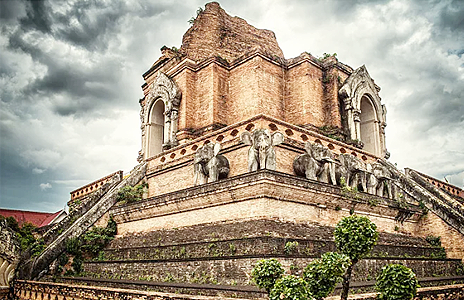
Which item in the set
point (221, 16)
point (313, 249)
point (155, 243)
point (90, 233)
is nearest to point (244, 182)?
point (313, 249)

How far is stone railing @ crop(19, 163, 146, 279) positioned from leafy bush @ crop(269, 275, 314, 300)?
9.37 metres

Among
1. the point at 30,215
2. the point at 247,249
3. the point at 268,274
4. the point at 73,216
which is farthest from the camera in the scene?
the point at 30,215

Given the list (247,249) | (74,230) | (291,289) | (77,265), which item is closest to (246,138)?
(247,249)

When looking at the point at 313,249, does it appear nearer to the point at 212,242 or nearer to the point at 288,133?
the point at 212,242

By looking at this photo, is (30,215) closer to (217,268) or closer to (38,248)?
(38,248)

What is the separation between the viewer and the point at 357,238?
5453 millimetres

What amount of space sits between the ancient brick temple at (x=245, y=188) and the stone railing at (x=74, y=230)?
4 centimetres

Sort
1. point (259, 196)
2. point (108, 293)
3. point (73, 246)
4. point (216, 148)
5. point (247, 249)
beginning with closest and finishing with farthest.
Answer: point (108, 293)
point (247, 249)
point (259, 196)
point (73, 246)
point (216, 148)

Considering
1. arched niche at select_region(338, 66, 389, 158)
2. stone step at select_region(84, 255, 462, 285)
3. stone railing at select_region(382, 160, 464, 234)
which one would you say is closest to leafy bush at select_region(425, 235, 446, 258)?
stone step at select_region(84, 255, 462, 285)

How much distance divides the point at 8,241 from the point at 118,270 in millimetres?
3283

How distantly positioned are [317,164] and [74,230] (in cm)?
798

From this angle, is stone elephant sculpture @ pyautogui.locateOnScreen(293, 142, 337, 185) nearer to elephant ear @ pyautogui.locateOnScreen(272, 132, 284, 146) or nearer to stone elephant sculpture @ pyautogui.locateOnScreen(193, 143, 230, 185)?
elephant ear @ pyautogui.locateOnScreen(272, 132, 284, 146)

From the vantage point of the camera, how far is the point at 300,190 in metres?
10.9

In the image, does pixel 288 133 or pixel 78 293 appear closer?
pixel 78 293
